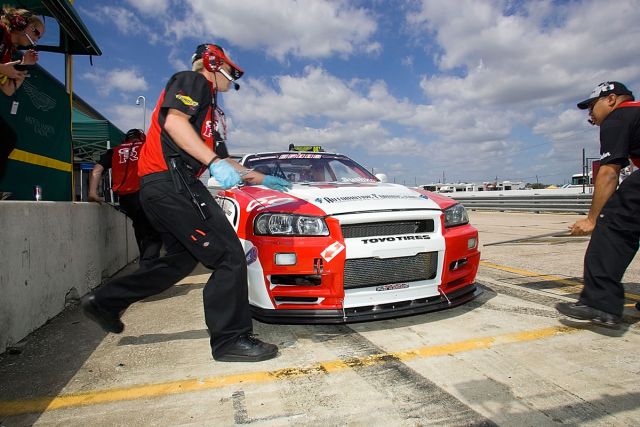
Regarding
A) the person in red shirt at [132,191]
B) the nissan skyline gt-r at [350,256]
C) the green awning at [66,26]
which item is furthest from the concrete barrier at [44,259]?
the green awning at [66,26]

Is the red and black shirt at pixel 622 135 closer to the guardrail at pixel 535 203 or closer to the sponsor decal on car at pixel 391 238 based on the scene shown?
the sponsor decal on car at pixel 391 238

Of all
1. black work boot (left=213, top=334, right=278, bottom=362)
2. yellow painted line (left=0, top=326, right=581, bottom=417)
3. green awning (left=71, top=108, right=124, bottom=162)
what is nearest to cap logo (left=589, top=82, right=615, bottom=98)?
yellow painted line (left=0, top=326, right=581, bottom=417)

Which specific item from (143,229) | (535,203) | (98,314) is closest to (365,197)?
(98,314)

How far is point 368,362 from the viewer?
2256 millimetres

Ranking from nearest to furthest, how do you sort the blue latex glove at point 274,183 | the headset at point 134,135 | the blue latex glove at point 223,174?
the blue latex glove at point 223,174, the blue latex glove at point 274,183, the headset at point 134,135

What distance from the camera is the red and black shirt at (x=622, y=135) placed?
2.70m

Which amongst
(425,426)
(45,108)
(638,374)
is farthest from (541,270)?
(45,108)

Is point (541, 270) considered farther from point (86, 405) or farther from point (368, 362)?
point (86, 405)

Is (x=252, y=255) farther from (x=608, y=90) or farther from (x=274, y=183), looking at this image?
(x=608, y=90)

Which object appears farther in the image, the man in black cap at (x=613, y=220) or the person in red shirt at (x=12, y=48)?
the person in red shirt at (x=12, y=48)

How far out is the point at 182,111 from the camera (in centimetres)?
225

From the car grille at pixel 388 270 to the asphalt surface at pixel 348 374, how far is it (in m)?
0.36

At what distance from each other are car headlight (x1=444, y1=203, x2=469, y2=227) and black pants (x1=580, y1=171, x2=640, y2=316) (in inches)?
34.3

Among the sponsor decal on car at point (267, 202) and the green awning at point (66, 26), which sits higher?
the green awning at point (66, 26)
